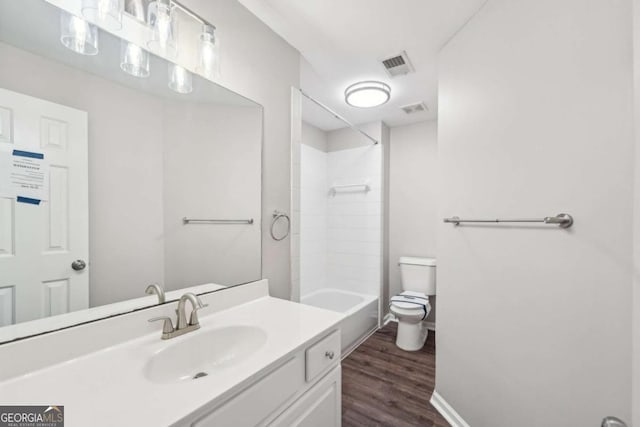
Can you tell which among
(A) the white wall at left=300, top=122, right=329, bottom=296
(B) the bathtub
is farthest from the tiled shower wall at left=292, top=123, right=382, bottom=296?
(B) the bathtub

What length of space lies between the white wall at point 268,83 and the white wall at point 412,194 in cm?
183

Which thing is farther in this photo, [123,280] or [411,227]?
[411,227]

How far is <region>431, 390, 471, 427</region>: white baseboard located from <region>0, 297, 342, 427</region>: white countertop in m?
1.29

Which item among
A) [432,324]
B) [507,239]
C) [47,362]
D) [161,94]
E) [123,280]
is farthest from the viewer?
[432,324]

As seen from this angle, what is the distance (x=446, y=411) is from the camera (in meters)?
1.64

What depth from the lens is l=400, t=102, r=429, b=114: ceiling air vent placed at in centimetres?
261

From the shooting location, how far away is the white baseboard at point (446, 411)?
5.07ft

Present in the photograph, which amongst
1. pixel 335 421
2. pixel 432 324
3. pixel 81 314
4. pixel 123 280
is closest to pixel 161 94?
pixel 123 280

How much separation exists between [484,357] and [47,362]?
1.84 metres

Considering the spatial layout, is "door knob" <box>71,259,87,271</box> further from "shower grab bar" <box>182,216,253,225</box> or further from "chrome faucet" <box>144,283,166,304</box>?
"shower grab bar" <box>182,216,253,225</box>

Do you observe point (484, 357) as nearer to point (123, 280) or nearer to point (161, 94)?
point (123, 280)

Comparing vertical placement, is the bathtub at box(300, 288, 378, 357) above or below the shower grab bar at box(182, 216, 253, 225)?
Answer: below

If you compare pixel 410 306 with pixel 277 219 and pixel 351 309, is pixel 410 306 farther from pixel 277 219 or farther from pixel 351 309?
pixel 277 219

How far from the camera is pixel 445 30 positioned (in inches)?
62.6
